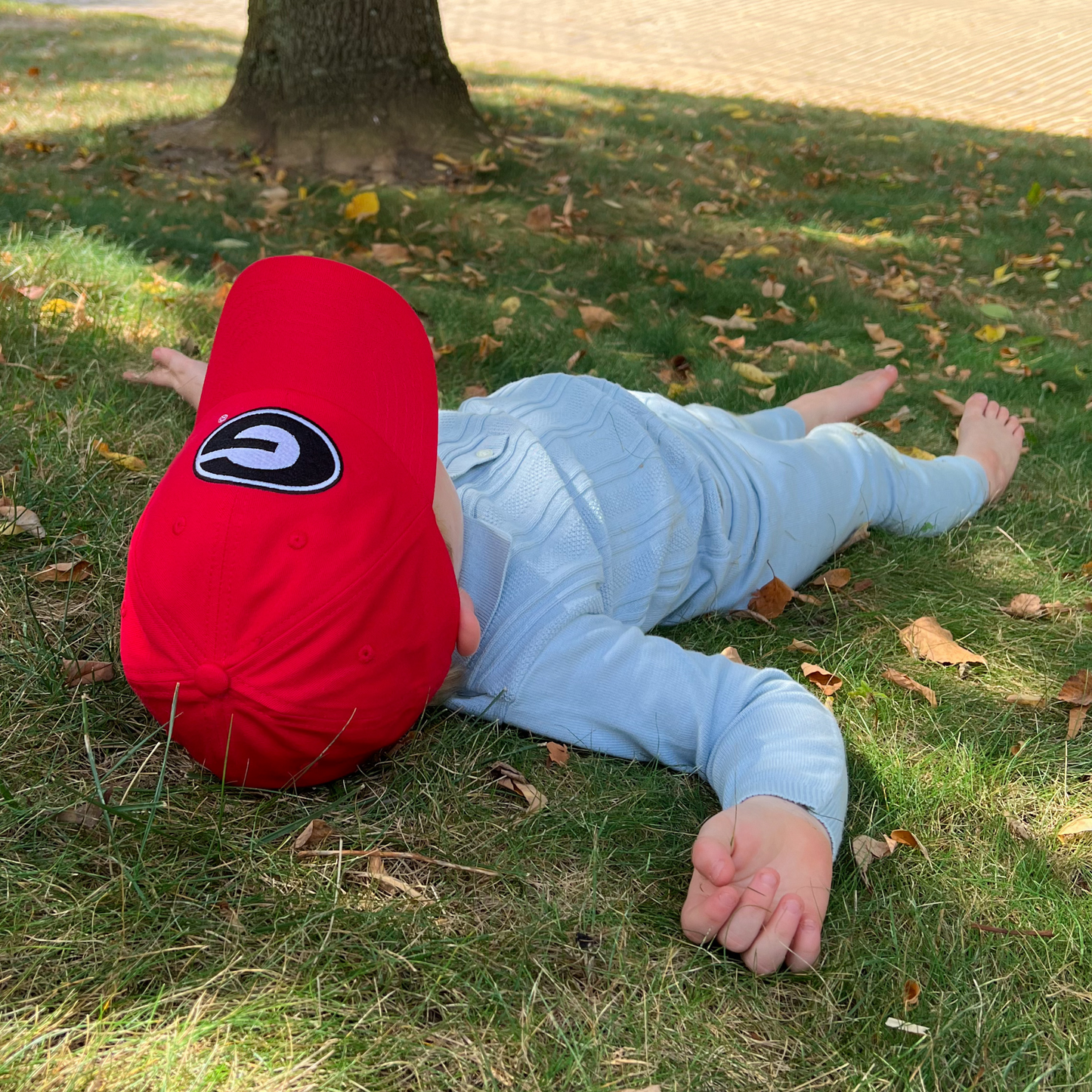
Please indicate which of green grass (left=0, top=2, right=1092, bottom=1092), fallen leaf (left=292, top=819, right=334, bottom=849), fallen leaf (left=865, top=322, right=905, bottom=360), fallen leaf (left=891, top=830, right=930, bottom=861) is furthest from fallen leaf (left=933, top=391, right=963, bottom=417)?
fallen leaf (left=292, top=819, right=334, bottom=849)

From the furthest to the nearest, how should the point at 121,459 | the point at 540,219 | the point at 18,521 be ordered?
the point at 540,219 < the point at 121,459 < the point at 18,521

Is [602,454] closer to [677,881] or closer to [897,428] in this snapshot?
[677,881]

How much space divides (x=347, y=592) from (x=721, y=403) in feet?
8.04

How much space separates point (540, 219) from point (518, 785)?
12.7 ft

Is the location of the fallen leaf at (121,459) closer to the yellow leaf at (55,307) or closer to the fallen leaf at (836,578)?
the yellow leaf at (55,307)

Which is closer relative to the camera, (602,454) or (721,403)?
(602,454)

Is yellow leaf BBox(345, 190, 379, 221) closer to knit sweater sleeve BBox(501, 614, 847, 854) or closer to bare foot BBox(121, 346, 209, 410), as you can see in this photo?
bare foot BBox(121, 346, 209, 410)

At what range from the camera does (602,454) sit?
7.75 ft

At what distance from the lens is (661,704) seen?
189 cm

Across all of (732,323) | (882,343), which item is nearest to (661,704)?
(732,323)

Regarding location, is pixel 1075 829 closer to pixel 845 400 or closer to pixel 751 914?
pixel 751 914

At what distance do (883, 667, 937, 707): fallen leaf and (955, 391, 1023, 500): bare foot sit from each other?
1063 millimetres

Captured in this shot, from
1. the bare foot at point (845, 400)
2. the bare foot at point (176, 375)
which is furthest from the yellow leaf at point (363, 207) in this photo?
the bare foot at point (845, 400)

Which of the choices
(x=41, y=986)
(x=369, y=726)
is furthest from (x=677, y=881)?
(x=41, y=986)
